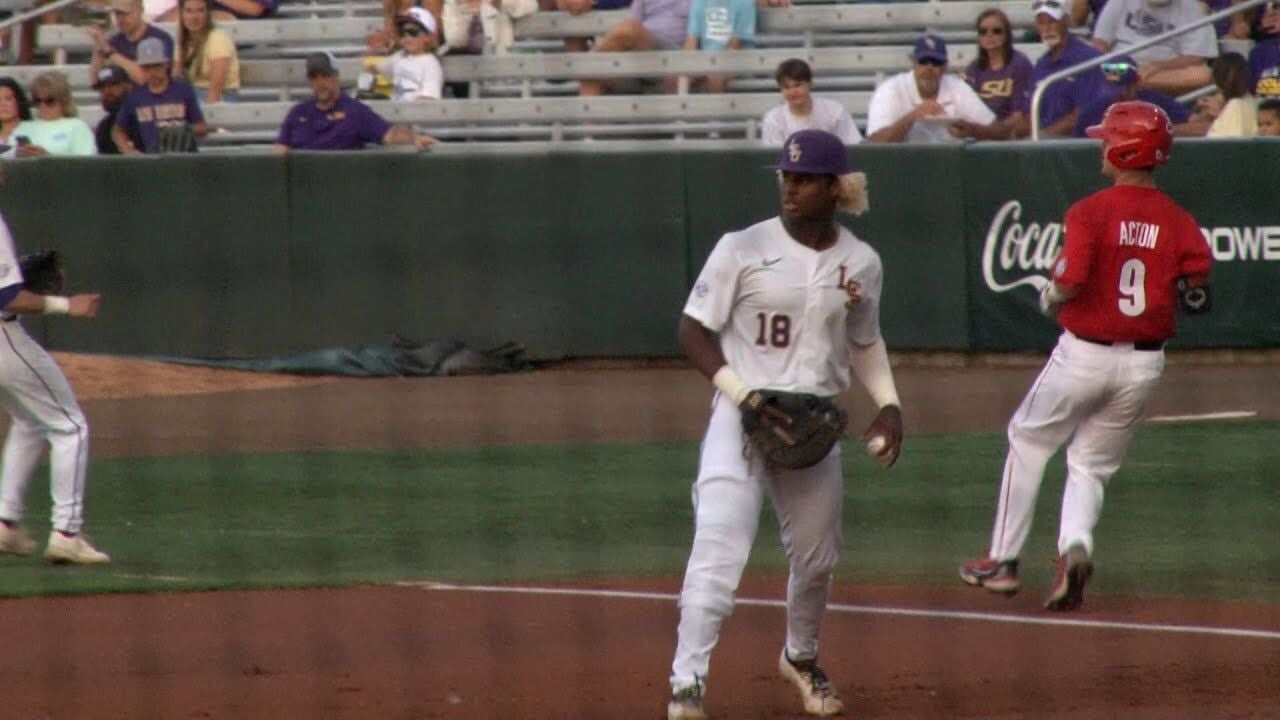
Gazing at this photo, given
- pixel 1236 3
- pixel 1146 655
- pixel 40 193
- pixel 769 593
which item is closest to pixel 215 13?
pixel 40 193

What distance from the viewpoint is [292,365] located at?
16.9m

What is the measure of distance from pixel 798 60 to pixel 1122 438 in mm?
8426

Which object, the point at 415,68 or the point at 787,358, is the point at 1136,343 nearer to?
the point at 787,358

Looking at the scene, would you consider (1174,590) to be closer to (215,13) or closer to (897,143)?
(897,143)

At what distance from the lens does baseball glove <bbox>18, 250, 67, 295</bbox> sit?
9.33 m

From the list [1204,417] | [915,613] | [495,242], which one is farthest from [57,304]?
[495,242]

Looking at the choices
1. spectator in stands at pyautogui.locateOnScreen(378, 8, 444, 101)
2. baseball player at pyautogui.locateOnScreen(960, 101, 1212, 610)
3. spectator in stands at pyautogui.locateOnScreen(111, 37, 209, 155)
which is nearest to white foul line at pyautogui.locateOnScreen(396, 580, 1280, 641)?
baseball player at pyautogui.locateOnScreen(960, 101, 1212, 610)

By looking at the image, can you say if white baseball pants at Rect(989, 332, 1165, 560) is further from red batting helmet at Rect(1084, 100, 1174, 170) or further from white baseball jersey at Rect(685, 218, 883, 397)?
white baseball jersey at Rect(685, 218, 883, 397)

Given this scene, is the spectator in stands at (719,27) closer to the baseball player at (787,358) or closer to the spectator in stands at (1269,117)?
the spectator in stands at (1269,117)

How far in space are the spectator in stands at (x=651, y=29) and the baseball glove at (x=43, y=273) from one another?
31.3 ft

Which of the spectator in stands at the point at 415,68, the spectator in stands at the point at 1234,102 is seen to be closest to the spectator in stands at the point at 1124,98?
the spectator in stands at the point at 1234,102

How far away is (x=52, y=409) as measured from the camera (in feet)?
30.2

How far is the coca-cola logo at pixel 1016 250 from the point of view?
16.1 metres

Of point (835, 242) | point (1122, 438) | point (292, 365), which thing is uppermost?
point (835, 242)
